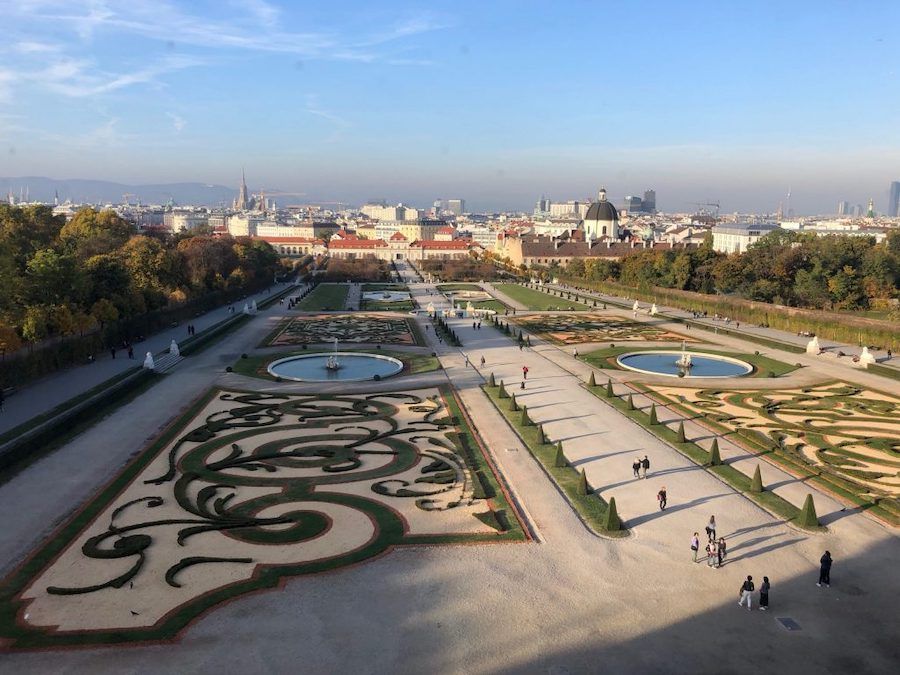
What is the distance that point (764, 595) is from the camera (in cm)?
1578

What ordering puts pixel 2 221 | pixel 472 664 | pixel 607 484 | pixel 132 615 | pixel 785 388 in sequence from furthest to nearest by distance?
pixel 2 221 < pixel 785 388 < pixel 607 484 < pixel 132 615 < pixel 472 664

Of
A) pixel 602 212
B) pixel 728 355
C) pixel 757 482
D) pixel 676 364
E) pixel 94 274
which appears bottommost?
pixel 676 364

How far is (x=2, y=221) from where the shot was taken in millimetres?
72375

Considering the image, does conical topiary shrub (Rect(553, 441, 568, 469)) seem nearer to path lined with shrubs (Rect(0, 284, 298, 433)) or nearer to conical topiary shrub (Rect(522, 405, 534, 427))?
conical topiary shrub (Rect(522, 405, 534, 427))

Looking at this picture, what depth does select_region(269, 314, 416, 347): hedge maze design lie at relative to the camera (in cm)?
5512

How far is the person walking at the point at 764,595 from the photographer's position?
15688 mm

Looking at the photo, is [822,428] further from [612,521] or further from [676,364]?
[676,364]

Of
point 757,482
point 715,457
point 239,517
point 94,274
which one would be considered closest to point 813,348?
point 715,457

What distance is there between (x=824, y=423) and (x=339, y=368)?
89.4 feet

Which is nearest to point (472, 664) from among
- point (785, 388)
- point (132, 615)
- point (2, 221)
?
point (132, 615)

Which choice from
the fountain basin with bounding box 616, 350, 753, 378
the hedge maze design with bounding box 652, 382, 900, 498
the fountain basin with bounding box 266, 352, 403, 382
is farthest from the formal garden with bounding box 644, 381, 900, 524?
the fountain basin with bounding box 266, 352, 403, 382

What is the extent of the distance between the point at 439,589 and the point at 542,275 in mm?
114426

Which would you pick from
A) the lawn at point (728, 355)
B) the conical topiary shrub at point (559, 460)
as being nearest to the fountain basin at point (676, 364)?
the lawn at point (728, 355)

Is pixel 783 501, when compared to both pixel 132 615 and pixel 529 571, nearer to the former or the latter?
pixel 529 571
